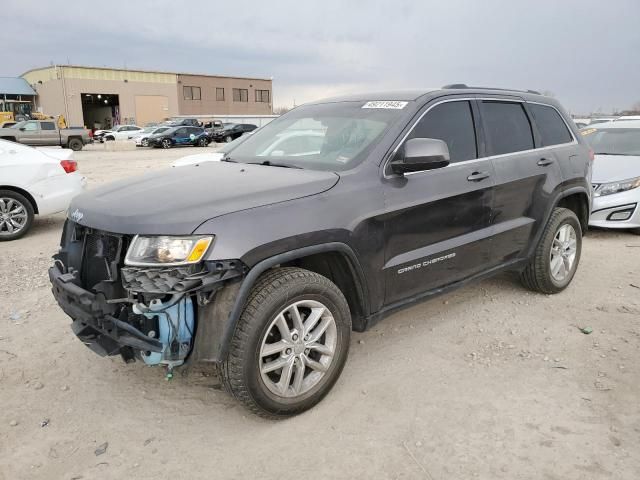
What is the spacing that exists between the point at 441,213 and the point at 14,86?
67.6m

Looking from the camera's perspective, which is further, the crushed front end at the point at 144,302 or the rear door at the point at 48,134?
the rear door at the point at 48,134

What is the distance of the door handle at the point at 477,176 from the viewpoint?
3709 millimetres

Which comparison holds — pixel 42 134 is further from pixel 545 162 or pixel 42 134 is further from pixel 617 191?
pixel 545 162

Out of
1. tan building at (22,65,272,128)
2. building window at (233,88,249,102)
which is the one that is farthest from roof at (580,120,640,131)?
building window at (233,88,249,102)

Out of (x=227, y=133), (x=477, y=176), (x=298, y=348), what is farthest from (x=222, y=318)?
(x=227, y=133)

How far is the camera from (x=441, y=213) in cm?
350

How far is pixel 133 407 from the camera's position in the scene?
311 cm

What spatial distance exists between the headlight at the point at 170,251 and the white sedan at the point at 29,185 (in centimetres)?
544

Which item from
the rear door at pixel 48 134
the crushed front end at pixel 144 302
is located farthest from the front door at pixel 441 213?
the rear door at pixel 48 134

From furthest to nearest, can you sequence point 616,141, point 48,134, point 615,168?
point 48,134, point 616,141, point 615,168

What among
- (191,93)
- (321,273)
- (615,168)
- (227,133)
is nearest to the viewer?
(321,273)

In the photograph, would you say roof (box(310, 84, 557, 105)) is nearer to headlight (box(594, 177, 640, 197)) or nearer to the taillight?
headlight (box(594, 177, 640, 197))

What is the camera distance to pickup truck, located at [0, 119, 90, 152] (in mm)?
24953

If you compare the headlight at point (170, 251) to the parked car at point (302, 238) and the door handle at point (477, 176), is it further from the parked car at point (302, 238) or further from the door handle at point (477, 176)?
the door handle at point (477, 176)
